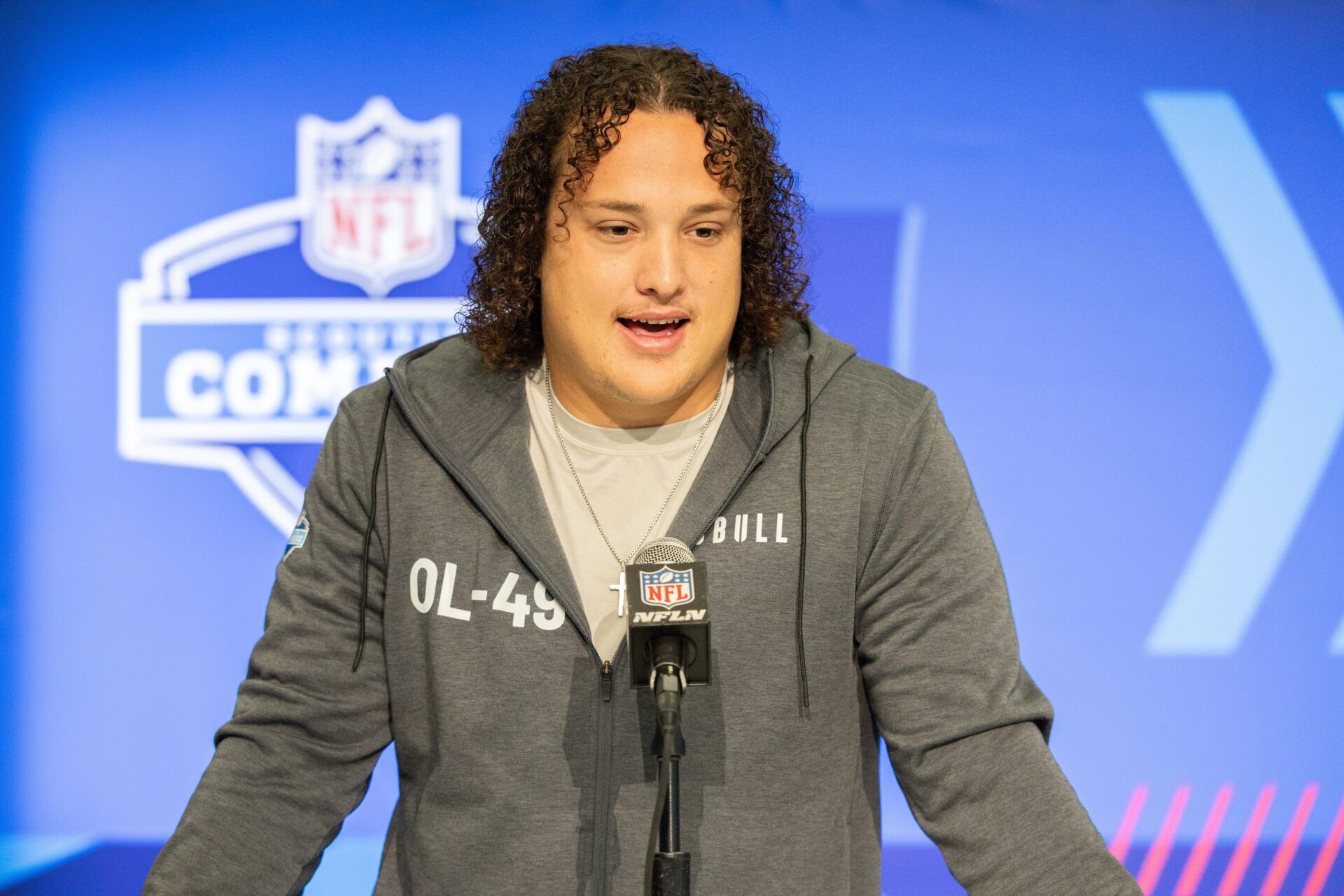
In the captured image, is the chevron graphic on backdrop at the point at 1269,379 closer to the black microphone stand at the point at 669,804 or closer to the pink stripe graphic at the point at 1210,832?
the pink stripe graphic at the point at 1210,832

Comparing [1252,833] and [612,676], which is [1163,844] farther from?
[612,676]

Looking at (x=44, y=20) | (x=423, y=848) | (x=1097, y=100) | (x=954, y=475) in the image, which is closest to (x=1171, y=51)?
(x=1097, y=100)

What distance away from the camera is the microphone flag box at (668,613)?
111 cm

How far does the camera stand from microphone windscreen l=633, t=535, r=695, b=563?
115cm

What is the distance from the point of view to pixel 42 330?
2926 millimetres

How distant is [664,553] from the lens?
1165 millimetres

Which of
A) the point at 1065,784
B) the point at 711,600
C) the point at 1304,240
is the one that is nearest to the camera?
the point at 1065,784

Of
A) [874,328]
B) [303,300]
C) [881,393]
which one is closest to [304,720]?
[881,393]

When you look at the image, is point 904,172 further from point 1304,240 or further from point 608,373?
point 608,373

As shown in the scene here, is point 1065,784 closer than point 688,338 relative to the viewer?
Yes

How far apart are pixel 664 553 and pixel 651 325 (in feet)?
1.38

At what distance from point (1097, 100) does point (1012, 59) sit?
0.72ft

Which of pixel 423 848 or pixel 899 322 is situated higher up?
pixel 899 322

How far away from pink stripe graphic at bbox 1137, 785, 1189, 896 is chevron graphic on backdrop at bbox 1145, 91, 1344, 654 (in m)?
0.34
